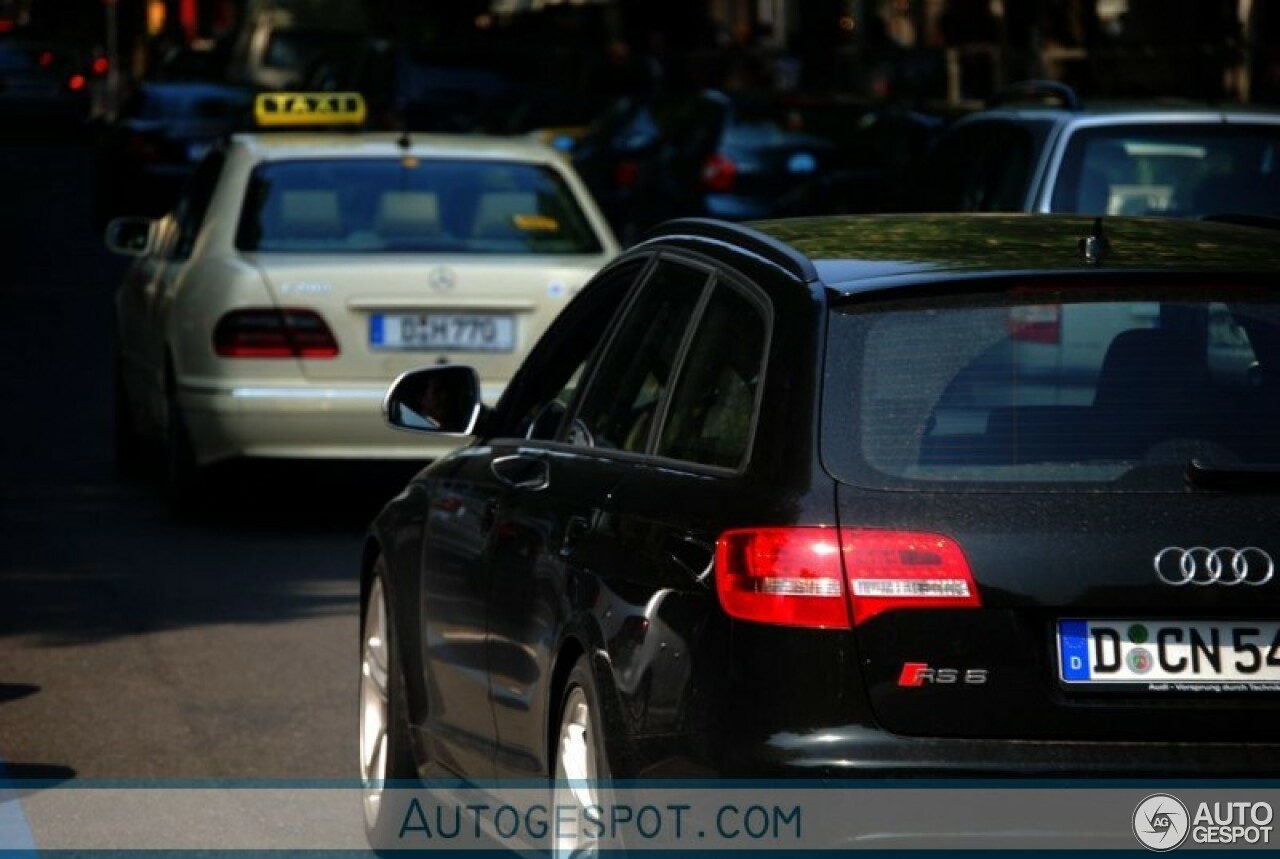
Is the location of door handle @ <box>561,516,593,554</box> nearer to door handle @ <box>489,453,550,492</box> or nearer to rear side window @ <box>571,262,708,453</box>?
rear side window @ <box>571,262,708,453</box>

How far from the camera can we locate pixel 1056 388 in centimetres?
486

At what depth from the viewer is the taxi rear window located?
12.0m

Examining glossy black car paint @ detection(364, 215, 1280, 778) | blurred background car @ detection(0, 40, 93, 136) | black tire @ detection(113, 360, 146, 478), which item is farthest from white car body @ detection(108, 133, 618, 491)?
blurred background car @ detection(0, 40, 93, 136)

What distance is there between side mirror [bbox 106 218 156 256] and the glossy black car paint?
8.01 meters

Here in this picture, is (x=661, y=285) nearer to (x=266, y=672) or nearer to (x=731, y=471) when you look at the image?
(x=731, y=471)

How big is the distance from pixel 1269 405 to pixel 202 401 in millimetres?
7297

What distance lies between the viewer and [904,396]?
15.8ft

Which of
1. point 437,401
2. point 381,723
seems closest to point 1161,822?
point 437,401

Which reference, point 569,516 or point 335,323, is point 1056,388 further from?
point 335,323

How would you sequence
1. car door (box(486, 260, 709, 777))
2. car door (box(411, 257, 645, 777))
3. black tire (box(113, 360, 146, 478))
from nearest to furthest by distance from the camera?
car door (box(486, 260, 709, 777)) → car door (box(411, 257, 645, 777)) → black tire (box(113, 360, 146, 478))

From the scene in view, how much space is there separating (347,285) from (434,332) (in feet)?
1.21

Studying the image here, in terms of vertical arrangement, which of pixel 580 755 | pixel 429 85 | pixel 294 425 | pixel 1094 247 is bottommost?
pixel 429 85

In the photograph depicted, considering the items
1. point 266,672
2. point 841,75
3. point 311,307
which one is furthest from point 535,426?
point 841,75

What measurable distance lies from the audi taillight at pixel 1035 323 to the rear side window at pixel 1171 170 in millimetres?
6504
